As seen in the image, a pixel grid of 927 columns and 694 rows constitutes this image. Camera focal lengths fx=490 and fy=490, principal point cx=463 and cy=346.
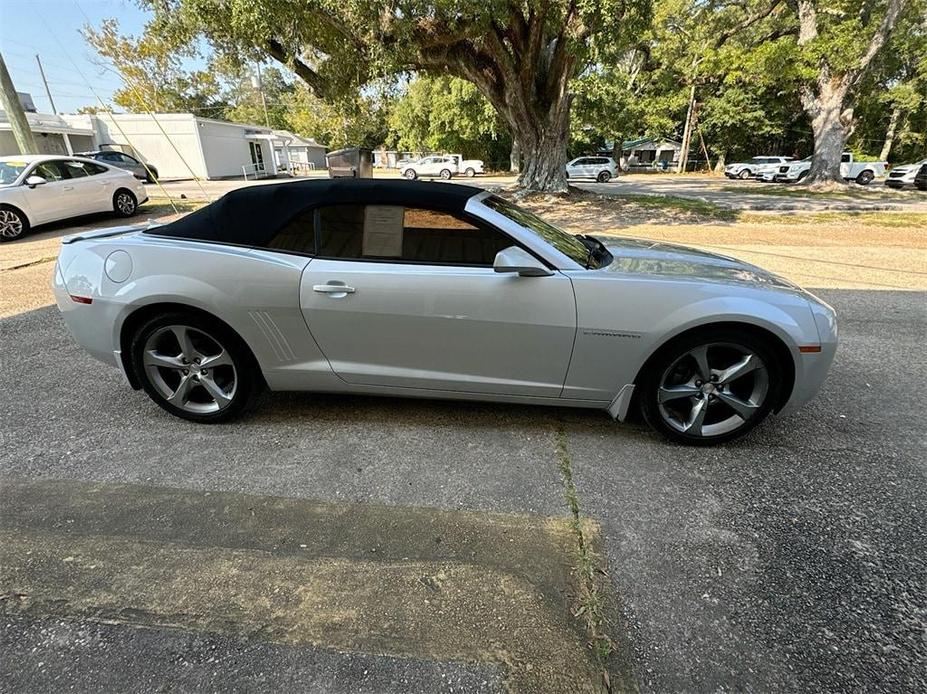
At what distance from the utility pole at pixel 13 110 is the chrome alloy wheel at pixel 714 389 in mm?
15843

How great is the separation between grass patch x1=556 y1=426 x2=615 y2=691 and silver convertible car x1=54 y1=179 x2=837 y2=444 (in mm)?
655

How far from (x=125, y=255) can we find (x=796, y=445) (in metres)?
3.99

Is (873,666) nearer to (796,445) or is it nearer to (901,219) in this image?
(796,445)

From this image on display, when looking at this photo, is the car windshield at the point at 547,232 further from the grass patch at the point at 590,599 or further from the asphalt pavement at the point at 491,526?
the grass patch at the point at 590,599

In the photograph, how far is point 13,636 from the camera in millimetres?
1660

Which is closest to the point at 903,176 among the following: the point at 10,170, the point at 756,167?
the point at 756,167

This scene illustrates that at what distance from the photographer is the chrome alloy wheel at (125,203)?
452 inches

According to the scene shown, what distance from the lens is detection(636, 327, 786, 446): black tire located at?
2.57 metres

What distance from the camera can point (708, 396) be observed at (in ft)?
8.83

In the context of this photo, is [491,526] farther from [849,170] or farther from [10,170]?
[849,170]

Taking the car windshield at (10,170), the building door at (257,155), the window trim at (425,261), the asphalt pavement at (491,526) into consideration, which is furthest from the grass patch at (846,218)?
the building door at (257,155)

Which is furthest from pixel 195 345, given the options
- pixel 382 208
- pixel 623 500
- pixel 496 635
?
pixel 623 500

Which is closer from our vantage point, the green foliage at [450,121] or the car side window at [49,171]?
the car side window at [49,171]

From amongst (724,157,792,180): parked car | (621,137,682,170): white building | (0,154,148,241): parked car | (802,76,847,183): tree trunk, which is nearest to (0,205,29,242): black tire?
(0,154,148,241): parked car
